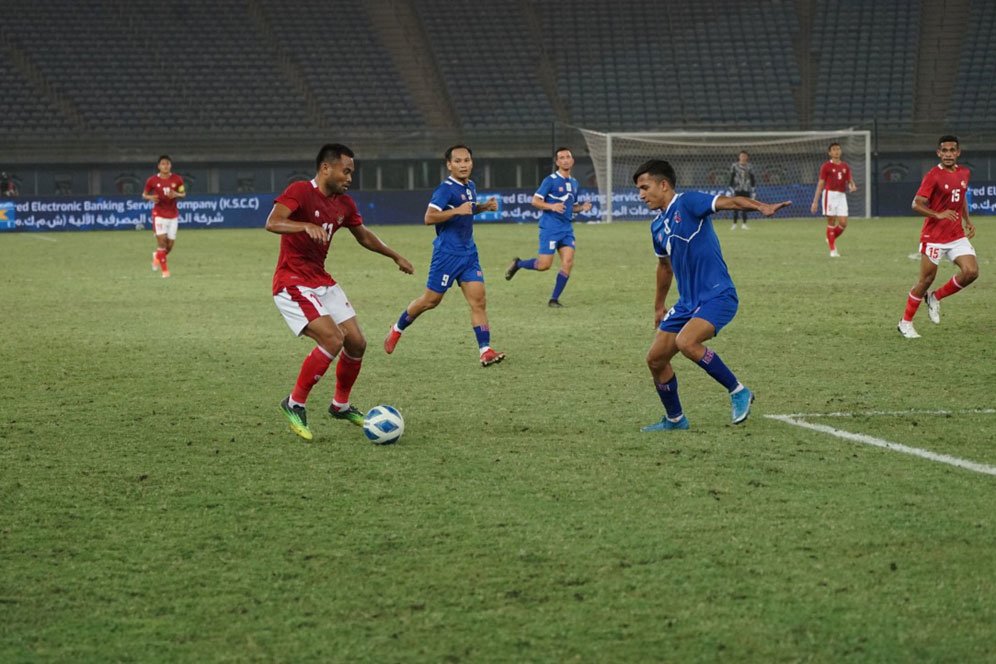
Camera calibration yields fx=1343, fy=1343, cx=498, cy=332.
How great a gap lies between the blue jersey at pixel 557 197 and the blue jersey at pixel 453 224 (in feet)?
15.7

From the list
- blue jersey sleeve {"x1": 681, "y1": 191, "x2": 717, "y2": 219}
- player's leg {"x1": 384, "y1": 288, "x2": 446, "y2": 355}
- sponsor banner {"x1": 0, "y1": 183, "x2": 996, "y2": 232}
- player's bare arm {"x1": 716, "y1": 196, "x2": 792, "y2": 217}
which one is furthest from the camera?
sponsor banner {"x1": 0, "y1": 183, "x2": 996, "y2": 232}

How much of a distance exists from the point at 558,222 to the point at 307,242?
886 cm

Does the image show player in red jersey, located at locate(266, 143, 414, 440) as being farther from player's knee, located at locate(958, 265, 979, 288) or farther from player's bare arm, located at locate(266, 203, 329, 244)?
player's knee, located at locate(958, 265, 979, 288)

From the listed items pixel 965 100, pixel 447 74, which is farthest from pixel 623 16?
pixel 965 100

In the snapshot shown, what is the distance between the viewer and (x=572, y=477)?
6.85 metres

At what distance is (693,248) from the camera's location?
8250 millimetres

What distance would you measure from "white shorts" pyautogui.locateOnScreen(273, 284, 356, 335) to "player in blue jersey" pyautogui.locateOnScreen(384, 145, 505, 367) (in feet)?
11.5

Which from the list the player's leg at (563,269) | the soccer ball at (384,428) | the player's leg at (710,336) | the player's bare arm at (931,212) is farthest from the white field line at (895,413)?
the player's leg at (563,269)

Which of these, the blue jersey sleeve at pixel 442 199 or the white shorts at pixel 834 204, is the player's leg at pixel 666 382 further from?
the white shorts at pixel 834 204

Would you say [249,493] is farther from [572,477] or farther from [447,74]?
[447,74]

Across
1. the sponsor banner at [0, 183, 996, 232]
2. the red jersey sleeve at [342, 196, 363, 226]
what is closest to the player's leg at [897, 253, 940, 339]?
the red jersey sleeve at [342, 196, 363, 226]

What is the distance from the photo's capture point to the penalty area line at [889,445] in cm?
692

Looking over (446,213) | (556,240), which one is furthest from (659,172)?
(556,240)

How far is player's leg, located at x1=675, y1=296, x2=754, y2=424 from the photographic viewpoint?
8.10 m
